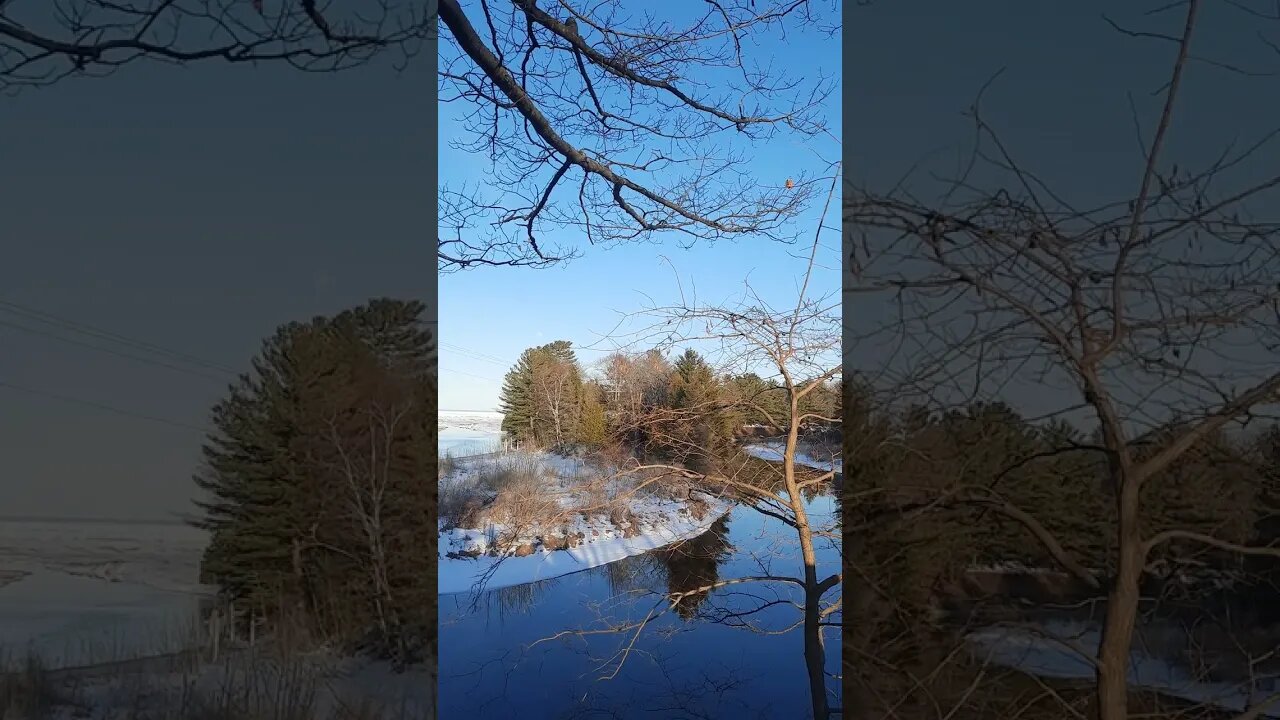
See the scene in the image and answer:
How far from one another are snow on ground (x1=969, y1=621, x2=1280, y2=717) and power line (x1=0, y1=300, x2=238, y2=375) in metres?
1.97

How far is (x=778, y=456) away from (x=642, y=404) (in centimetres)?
81

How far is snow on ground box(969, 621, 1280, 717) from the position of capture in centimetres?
154

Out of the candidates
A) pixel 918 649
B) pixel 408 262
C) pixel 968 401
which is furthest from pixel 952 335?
pixel 408 262

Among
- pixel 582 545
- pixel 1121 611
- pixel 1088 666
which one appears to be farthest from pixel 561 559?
pixel 1121 611

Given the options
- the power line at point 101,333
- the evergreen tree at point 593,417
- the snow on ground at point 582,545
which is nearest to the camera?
the power line at point 101,333

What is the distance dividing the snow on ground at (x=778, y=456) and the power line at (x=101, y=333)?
2254 millimetres

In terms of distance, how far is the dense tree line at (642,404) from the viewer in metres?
3.25

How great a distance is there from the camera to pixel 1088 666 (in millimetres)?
1557

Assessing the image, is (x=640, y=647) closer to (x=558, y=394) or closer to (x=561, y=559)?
(x=561, y=559)

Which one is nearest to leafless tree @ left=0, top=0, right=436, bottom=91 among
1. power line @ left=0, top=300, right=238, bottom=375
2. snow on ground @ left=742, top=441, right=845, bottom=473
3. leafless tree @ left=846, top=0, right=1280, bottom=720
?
power line @ left=0, top=300, right=238, bottom=375

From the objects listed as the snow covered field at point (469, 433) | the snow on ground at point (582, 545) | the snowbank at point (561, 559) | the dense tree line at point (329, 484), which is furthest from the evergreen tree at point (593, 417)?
the dense tree line at point (329, 484)

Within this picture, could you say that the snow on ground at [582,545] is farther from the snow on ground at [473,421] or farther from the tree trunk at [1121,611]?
the tree trunk at [1121,611]

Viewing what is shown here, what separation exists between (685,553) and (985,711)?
1.93 meters

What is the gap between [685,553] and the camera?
11.3ft
